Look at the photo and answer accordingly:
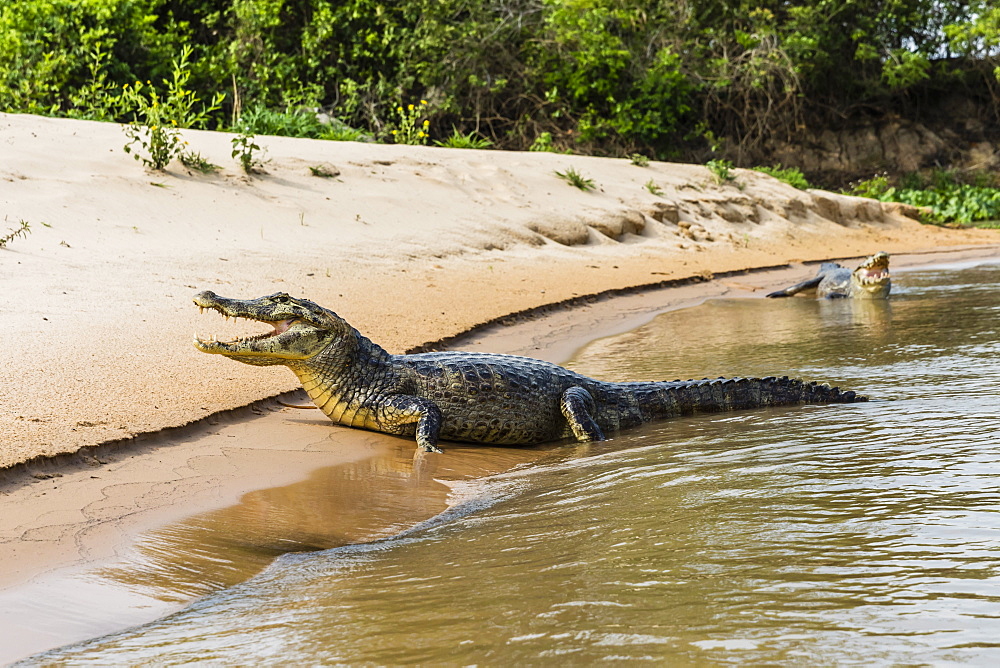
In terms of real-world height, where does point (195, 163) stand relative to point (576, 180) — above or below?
above

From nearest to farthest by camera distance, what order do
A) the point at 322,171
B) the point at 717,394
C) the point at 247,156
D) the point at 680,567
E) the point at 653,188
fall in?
1. the point at 680,567
2. the point at 717,394
3. the point at 247,156
4. the point at 322,171
5. the point at 653,188

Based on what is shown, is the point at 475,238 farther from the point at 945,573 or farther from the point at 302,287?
the point at 945,573

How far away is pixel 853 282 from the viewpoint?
1133 centimetres

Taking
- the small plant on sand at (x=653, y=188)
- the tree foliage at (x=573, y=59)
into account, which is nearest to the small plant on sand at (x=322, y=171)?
the small plant on sand at (x=653, y=188)

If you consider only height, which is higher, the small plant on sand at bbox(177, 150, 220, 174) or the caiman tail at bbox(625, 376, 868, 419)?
the small plant on sand at bbox(177, 150, 220, 174)

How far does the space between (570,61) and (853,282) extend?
501 inches

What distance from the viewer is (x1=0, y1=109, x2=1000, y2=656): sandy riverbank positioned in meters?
3.97

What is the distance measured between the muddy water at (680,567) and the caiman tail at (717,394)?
0.65m

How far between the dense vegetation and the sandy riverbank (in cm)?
436

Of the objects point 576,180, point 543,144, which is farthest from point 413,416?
point 543,144

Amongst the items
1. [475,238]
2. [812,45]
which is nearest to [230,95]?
[475,238]

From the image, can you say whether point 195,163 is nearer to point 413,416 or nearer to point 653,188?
point 413,416

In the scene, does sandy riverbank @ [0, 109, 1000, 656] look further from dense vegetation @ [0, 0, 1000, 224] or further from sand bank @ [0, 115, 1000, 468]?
dense vegetation @ [0, 0, 1000, 224]

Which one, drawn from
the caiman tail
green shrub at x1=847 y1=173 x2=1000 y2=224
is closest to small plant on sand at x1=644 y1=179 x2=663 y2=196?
green shrub at x1=847 y1=173 x2=1000 y2=224
